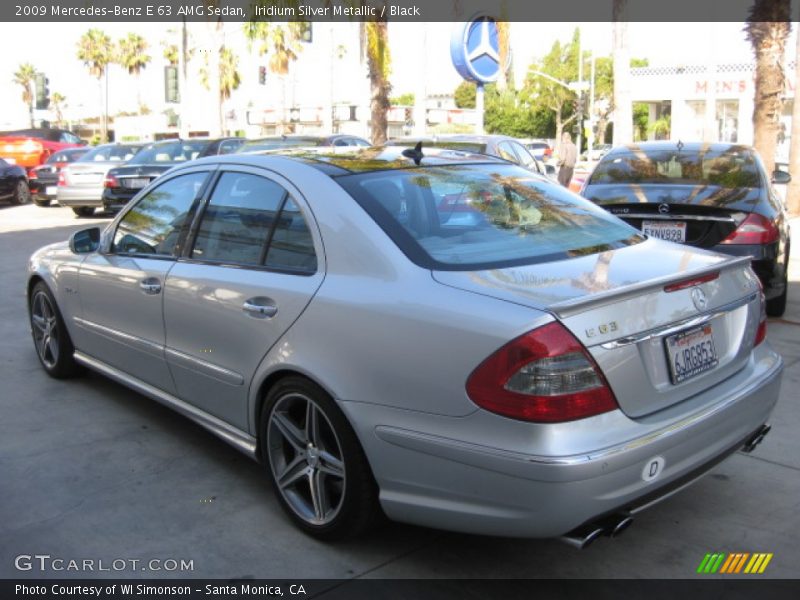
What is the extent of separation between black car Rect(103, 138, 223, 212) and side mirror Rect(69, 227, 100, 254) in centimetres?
884

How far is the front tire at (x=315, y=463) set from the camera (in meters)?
3.07

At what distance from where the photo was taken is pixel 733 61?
45656 mm

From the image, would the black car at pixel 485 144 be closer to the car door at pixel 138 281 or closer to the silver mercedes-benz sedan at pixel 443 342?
the car door at pixel 138 281

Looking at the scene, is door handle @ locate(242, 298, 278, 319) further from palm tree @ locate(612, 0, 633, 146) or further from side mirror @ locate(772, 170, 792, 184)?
palm tree @ locate(612, 0, 633, 146)

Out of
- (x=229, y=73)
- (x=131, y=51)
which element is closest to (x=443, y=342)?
(x=229, y=73)

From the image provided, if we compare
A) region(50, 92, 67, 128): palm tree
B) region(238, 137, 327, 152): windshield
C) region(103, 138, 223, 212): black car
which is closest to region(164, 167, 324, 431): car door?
region(238, 137, 327, 152): windshield

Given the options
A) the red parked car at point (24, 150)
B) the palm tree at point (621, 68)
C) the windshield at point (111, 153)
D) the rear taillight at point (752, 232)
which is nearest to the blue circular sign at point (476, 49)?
the palm tree at point (621, 68)

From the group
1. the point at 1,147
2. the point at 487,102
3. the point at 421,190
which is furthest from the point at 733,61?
the point at 421,190

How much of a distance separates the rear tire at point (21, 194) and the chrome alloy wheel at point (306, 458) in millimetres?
18752

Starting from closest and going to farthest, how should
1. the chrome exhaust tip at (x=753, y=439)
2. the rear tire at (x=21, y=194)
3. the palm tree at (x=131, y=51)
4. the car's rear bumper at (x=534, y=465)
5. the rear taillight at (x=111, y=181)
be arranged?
the car's rear bumper at (x=534, y=465), the chrome exhaust tip at (x=753, y=439), the rear taillight at (x=111, y=181), the rear tire at (x=21, y=194), the palm tree at (x=131, y=51)

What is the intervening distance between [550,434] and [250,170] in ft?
6.74

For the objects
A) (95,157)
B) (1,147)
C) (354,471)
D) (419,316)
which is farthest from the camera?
(1,147)

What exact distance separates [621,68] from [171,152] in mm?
10509

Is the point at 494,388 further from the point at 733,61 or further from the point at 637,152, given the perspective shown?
the point at 733,61
